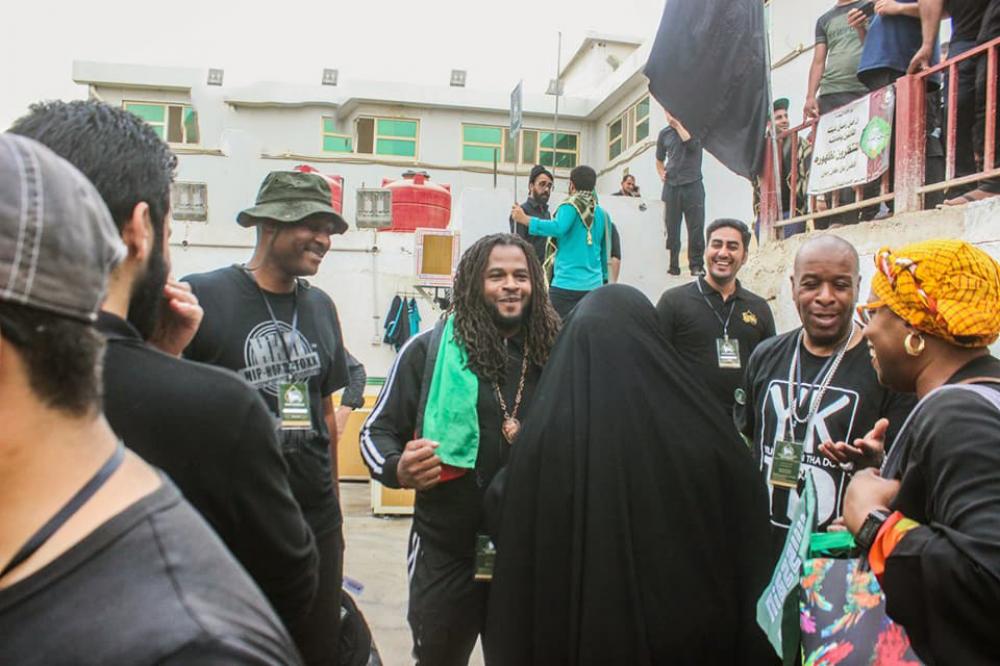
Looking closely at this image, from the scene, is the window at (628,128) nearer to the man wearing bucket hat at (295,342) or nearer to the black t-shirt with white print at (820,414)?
the black t-shirt with white print at (820,414)

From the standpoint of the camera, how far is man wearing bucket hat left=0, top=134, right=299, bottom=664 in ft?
2.55

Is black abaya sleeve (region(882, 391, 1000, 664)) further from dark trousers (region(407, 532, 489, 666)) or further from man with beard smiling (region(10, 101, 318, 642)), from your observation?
dark trousers (region(407, 532, 489, 666))

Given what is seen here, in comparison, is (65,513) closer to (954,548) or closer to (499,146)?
(954,548)

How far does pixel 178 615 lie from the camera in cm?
79

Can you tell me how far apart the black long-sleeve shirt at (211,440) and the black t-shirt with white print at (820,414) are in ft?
6.15

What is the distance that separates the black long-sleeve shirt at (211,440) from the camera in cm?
131

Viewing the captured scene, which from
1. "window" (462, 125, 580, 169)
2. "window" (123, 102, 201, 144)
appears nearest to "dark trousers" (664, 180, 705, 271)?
"window" (462, 125, 580, 169)

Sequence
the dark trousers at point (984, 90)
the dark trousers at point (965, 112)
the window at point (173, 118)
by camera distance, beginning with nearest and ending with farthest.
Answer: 1. the dark trousers at point (984, 90)
2. the dark trousers at point (965, 112)
3. the window at point (173, 118)

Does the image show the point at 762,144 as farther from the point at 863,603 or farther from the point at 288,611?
the point at 288,611

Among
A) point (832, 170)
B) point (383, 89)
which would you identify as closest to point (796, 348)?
point (832, 170)

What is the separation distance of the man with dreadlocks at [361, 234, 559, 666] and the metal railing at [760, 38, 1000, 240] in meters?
3.68

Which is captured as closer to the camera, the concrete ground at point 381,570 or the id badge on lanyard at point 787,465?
the id badge on lanyard at point 787,465

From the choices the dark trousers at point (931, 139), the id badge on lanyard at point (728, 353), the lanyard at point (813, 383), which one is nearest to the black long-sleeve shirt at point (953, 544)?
the lanyard at point (813, 383)

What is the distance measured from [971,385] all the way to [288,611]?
154 centimetres
